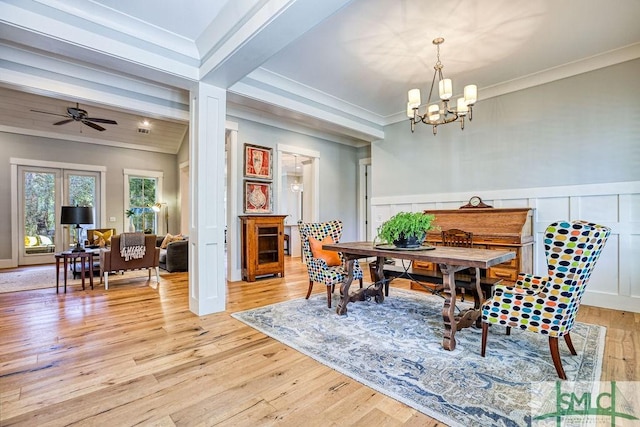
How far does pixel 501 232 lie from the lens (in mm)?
3875

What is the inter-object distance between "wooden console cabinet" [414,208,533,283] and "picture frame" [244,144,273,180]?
9.95 ft

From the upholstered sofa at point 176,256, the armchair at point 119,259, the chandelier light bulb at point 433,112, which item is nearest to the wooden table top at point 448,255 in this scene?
the chandelier light bulb at point 433,112

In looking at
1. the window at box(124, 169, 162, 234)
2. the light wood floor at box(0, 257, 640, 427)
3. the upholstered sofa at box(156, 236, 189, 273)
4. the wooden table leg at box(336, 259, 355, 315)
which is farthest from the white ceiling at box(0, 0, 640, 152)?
the window at box(124, 169, 162, 234)

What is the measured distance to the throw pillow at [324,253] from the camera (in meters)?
3.80

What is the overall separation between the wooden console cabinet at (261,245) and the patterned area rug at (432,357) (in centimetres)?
164

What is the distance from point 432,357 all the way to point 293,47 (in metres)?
3.25

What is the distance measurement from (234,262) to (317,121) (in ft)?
8.85

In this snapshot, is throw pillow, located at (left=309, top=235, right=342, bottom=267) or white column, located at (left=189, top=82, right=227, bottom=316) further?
throw pillow, located at (left=309, top=235, right=342, bottom=267)

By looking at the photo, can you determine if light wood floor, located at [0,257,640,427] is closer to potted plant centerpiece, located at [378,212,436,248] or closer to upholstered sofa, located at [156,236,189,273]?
potted plant centerpiece, located at [378,212,436,248]

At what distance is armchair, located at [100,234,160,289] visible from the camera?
4543mm

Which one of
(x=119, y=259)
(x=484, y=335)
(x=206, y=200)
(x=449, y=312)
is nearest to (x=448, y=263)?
(x=449, y=312)

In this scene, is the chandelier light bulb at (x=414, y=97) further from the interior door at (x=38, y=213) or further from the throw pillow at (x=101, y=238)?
the interior door at (x=38, y=213)

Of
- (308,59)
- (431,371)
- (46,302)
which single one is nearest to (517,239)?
(431,371)

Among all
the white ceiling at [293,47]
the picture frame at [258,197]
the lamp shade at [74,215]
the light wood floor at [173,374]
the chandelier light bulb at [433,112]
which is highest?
the white ceiling at [293,47]
